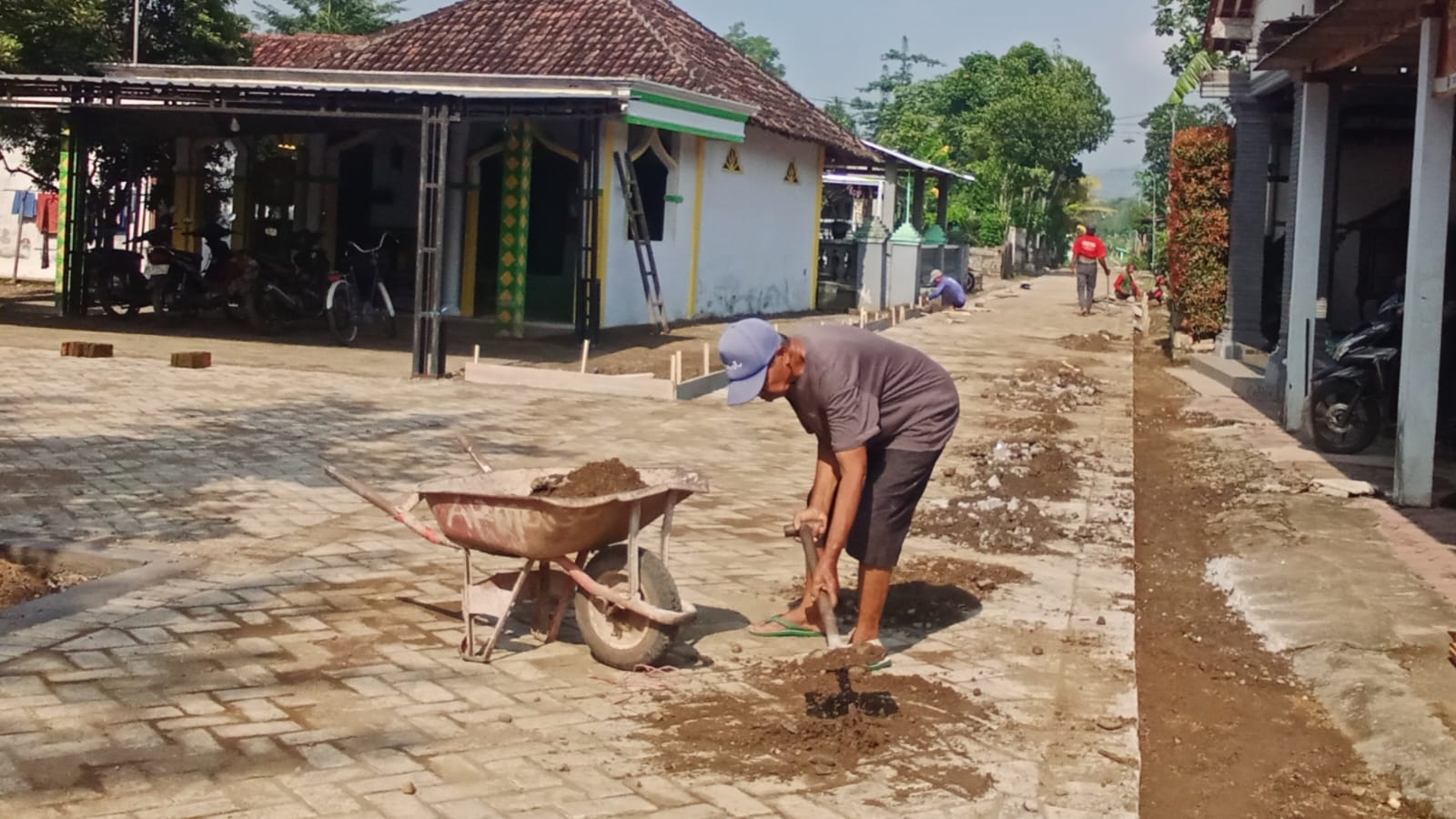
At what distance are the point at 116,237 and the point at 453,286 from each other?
562cm

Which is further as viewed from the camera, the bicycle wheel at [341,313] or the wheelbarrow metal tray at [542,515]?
the bicycle wheel at [341,313]

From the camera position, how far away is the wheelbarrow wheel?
5.50m

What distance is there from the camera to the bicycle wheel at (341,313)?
1700 cm

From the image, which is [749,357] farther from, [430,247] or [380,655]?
[430,247]

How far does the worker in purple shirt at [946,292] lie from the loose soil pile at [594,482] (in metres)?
24.5

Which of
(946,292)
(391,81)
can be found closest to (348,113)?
(391,81)

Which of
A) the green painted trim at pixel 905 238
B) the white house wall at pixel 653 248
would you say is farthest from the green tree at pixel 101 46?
the green painted trim at pixel 905 238

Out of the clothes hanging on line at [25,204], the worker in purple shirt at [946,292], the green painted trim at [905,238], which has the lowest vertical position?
the worker in purple shirt at [946,292]

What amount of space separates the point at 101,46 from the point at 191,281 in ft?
16.1

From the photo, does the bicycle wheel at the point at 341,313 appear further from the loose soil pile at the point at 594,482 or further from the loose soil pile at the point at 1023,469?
the loose soil pile at the point at 594,482

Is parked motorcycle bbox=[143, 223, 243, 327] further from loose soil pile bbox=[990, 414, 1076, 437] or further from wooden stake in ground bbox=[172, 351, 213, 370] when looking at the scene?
loose soil pile bbox=[990, 414, 1076, 437]

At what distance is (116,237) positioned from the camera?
22219 millimetres

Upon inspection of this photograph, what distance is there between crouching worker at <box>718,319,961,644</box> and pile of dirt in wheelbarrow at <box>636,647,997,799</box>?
407 mm

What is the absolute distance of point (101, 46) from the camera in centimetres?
2114
